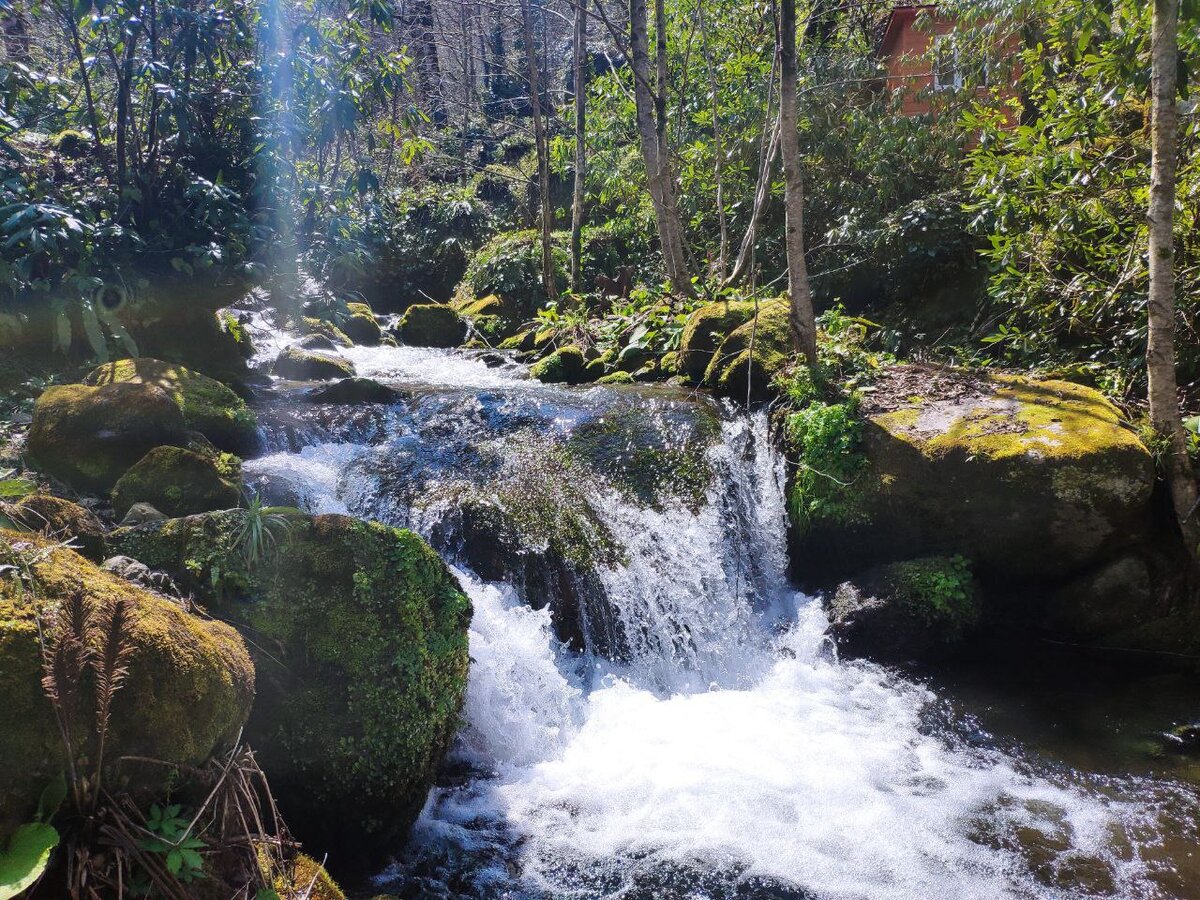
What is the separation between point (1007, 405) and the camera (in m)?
7.43

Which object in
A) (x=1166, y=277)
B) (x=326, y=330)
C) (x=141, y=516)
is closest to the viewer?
(x=141, y=516)

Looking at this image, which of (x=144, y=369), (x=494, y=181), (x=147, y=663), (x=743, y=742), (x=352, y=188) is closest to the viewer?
(x=147, y=663)

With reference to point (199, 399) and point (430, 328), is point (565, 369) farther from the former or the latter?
point (199, 399)

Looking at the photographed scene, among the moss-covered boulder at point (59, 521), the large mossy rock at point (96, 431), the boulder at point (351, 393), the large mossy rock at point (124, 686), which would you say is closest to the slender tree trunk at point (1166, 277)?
the large mossy rock at point (124, 686)

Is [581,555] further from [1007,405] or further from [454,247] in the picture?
[454,247]

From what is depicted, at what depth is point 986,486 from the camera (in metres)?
6.87

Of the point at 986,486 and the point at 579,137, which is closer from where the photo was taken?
the point at 986,486

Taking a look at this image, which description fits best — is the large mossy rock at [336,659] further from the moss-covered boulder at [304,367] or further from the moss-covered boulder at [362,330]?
the moss-covered boulder at [362,330]

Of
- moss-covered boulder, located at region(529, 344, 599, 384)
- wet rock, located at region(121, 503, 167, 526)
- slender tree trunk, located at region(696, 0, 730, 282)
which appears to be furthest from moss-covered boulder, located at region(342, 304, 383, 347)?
wet rock, located at region(121, 503, 167, 526)

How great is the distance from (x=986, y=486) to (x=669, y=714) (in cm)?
346

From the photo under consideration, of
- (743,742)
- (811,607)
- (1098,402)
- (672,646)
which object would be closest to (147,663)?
(743,742)

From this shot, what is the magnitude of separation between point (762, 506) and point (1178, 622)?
12.0 feet

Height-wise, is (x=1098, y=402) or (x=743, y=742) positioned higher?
(x=1098, y=402)

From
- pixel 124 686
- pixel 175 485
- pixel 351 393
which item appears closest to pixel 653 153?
pixel 351 393
